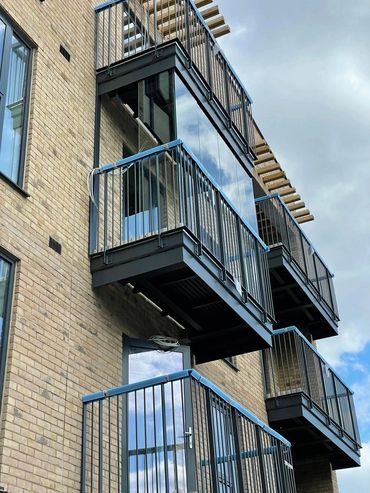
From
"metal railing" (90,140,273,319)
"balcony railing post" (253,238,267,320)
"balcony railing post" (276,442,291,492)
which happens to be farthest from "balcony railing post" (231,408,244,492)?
"balcony railing post" (253,238,267,320)

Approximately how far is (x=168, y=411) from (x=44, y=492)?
158cm

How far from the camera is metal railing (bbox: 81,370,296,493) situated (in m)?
7.84

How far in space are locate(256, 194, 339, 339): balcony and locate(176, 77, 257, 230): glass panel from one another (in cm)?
279

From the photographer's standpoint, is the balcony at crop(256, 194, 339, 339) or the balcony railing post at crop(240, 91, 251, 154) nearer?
the balcony railing post at crop(240, 91, 251, 154)

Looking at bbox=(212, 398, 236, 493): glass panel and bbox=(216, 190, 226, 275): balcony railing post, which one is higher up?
bbox=(216, 190, 226, 275): balcony railing post

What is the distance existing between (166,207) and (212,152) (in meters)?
2.84

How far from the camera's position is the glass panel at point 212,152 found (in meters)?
11.2

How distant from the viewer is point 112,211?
9.91m

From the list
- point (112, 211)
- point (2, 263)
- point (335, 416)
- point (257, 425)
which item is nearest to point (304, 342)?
point (335, 416)

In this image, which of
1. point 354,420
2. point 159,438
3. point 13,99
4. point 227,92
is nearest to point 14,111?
point 13,99

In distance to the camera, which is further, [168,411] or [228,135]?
[228,135]

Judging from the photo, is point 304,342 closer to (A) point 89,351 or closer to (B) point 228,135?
(B) point 228,135

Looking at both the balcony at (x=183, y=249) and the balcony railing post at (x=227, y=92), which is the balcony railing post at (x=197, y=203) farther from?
the balcony railing post at (x=227, y=92)

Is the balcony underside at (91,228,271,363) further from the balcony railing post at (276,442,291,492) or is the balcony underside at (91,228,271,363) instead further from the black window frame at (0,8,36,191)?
the balcony railing post at (276,442,291,492)
